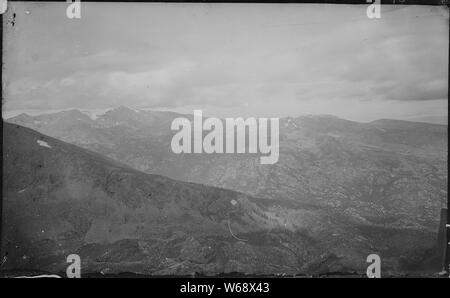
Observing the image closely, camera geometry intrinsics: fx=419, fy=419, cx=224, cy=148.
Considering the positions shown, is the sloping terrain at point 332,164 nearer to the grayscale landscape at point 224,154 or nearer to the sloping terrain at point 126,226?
the grayscale landscape at point 224,154

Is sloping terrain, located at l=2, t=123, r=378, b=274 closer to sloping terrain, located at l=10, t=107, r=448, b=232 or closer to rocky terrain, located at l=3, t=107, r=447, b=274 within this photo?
rocky terrain, located at l=3, t=107, r=447, b=274

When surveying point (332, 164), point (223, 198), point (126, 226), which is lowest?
point (126, 226)

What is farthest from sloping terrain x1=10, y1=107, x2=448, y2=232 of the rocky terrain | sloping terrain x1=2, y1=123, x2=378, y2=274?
sloping terrain x1=2, y1=123, x2=378, y2=274

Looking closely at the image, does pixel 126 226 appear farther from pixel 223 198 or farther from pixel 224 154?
pixel 224 154

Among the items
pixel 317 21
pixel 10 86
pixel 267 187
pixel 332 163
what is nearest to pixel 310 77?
pixel 317 21

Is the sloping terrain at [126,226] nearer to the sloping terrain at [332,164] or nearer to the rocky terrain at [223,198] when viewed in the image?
the rocky terrain at [223,198]

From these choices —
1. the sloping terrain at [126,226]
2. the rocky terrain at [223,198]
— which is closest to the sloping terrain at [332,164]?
the rocky terrain at [223,198]

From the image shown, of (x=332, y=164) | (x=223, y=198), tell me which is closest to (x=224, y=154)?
(x=223, y=198)

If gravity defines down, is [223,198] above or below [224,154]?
below
